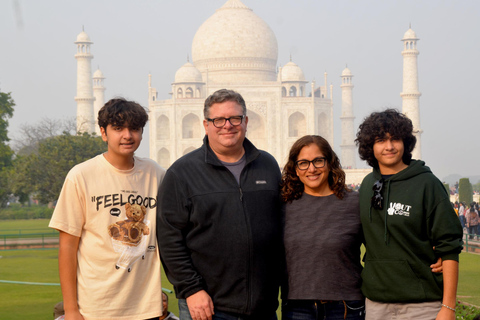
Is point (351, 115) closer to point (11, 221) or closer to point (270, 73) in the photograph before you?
point (270, 73)

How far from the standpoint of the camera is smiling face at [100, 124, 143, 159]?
8.81ft

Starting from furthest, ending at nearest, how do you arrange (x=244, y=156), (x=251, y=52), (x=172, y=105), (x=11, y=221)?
(x=251, y=52) < (x=172, y=105) < (x=11, y=221) < (x=244, y=156)

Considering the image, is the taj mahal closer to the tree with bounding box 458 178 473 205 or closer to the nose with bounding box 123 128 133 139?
the tree with bounding box 458 178 473 205

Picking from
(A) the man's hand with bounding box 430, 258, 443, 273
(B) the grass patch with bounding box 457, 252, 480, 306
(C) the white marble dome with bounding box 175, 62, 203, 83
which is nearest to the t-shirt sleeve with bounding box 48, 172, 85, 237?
(A) the man's hand with bounding box 430, 258, 443, 273

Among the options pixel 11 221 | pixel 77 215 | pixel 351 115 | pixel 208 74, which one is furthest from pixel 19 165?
pixel 351 115

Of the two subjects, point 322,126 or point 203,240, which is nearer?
point 203,240

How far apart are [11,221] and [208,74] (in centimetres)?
1878

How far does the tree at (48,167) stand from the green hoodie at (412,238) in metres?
15.5

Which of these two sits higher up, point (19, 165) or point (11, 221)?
point (19, 165)

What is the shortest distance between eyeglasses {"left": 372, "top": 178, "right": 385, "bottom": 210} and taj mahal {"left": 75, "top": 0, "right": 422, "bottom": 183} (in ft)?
96.6

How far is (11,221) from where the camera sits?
63.9 ft

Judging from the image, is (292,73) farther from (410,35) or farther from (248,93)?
(410,35)

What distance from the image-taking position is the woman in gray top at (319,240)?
2.68 meters

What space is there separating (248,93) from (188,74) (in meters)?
3.31
